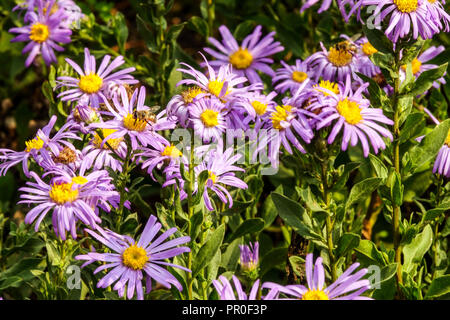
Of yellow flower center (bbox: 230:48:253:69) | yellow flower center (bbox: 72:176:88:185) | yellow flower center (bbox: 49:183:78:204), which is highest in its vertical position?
yellow flower center (bbox: 230:48:253:69)

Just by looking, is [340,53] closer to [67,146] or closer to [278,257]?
[278,257]

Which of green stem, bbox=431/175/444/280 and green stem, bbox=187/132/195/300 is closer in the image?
green stem, bbox=187/132/195/300

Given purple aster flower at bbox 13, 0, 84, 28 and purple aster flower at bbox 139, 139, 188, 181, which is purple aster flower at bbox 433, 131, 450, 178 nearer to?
purple aster flower at bbox 139, 139, 188, 181

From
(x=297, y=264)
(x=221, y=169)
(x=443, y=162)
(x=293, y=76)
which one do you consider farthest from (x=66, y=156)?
(x=443, y=162)

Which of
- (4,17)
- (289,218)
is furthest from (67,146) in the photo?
(4,17)

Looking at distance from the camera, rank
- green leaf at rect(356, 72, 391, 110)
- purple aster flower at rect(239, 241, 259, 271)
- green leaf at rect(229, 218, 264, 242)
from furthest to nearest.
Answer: green leaf at rect(229, 218, 264, 242) → purple aster flower at rect(239, 241, 259, 271) → green leaf at rect(356, 72, 391, 110)

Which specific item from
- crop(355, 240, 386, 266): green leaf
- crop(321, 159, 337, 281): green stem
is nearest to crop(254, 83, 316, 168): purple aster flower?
crop(321, 159, 337, 281): green stem

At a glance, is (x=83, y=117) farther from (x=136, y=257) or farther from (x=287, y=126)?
(x=287, y=126)
